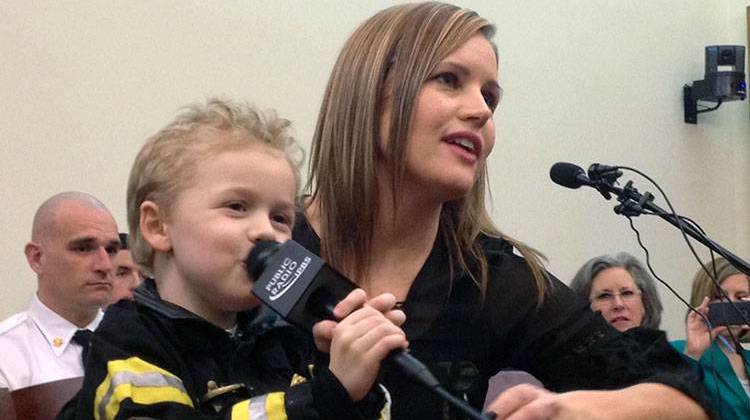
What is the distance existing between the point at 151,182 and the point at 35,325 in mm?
2467

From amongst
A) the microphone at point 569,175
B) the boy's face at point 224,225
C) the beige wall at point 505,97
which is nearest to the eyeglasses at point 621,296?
the beige wall at point 505,97

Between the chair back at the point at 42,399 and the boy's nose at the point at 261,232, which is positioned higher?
the boy's nose at the point at 261,232

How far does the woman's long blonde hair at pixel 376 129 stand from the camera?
Answer: 59.1 inches

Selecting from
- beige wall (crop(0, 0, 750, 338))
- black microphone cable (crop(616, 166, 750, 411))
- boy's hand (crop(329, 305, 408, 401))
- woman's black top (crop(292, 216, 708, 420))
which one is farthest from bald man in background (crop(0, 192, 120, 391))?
boy's hand (crop(329, 305, 408, 401))

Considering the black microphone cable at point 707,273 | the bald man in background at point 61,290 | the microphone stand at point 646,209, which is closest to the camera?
the microphone stand at point 646,209

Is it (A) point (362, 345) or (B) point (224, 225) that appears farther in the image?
(B) point (224, 225)

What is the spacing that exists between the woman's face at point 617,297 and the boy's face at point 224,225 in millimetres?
3263

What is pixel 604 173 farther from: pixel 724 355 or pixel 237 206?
pixel 724 355

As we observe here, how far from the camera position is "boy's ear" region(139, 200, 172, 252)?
1303 millimetres

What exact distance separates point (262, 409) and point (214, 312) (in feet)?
0.73

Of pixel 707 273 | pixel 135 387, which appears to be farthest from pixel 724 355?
pixel 135 387

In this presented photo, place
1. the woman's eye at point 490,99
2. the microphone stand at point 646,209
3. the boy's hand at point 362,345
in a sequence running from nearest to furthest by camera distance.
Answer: the boy's hand at point 362,345, the woman's eye at point 490,99, the microphone stand at point 646,209

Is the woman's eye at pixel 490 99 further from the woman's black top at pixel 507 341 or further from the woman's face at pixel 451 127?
the woman's black top at pixel 507 341

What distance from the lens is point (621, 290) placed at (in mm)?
4430
